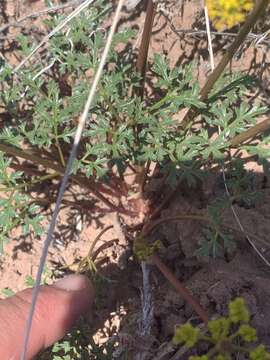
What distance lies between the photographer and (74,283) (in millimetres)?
2605

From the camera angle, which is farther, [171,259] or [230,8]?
[171,259]

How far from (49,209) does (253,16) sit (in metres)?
1.93

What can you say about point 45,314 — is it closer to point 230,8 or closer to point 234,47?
point 234,47

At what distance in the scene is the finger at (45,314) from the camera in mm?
2373

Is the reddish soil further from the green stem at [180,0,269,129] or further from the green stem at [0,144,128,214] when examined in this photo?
the green stem at [180,0,269,129]

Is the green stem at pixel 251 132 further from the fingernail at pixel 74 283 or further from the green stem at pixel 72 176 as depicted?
the fingernail at pixel 74 283

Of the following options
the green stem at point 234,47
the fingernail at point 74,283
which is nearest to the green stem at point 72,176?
the fingernail at point 74,283

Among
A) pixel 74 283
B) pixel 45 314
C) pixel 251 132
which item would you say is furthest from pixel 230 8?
pixel 45 314

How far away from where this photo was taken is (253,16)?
184 centimetres

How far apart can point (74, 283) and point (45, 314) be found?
0.69 ft

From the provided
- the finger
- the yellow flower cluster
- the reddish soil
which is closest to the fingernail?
the finger

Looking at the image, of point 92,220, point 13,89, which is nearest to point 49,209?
point 92,220

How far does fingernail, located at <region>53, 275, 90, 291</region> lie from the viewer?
259 cm

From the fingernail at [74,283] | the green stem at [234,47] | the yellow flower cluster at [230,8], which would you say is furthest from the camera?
the fingernail at [74,283]
